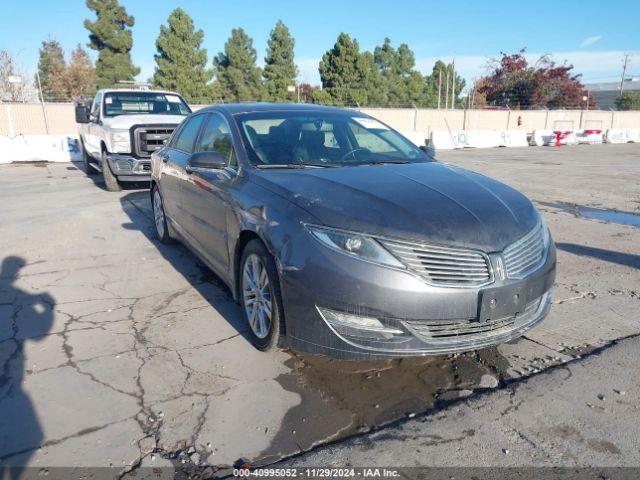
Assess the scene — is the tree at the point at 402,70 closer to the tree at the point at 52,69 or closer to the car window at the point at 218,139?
the tree at the point at 52,69

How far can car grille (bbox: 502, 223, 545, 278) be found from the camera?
9.21ft

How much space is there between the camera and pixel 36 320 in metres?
4.04

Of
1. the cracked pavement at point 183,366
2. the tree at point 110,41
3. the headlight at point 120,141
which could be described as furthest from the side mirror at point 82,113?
the tree at point 110,41

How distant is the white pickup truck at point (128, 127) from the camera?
9305mm

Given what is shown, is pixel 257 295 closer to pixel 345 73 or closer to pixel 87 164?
pixel 87 164

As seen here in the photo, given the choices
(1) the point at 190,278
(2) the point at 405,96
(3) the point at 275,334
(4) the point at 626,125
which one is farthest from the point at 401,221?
(2) the point at 405,96

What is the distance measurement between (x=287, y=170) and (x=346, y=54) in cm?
3821

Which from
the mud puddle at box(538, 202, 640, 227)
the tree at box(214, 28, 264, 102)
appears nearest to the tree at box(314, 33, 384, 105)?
the tree at box(214, 28, 264, 102)

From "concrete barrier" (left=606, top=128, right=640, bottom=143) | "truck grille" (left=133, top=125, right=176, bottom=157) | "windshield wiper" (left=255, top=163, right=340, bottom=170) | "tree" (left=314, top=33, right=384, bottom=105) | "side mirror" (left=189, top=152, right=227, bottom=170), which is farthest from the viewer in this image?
"tree" (left=314, top=33, right=384, bottom=105)

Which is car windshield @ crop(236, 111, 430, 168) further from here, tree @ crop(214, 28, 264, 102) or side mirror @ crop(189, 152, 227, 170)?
tree @ crop(214, 28, 264, 102)

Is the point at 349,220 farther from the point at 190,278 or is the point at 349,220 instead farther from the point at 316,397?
the point at 190,278

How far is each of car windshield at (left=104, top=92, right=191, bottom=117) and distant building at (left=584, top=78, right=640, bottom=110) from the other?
70778mm

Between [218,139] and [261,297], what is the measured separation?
1.72 metres

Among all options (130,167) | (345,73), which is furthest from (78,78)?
(130,167)
